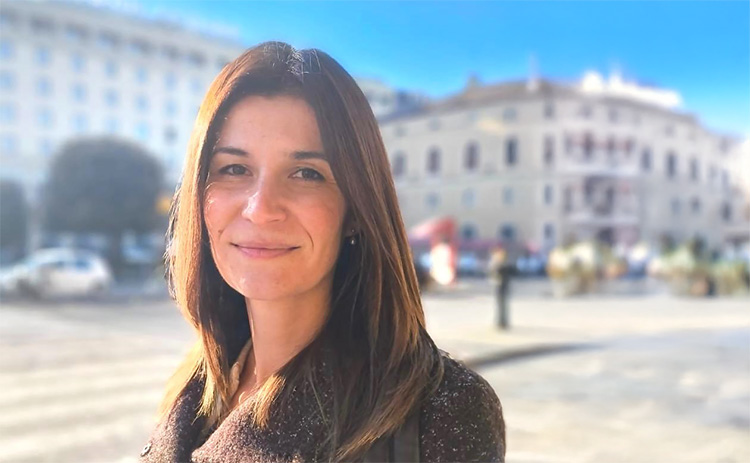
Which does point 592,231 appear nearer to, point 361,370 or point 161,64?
point 161,64

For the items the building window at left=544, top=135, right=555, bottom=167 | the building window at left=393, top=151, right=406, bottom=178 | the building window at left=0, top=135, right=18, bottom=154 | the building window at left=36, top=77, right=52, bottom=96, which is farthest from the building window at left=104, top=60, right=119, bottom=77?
the building window at left=0, top=135, right=18, bottom=154

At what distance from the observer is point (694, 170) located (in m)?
3.06

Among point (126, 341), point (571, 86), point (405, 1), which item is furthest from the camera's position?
point (126, 341)

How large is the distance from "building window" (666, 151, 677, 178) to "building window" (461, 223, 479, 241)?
3.45 feet

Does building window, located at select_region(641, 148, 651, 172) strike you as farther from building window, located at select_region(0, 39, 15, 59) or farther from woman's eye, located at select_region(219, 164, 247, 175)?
building window, located at select_region(0, 39, 15, 59)

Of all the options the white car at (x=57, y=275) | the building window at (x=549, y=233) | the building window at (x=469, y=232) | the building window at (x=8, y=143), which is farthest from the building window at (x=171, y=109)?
the white car at (x=57, y=275)

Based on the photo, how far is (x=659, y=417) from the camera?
4.48 m

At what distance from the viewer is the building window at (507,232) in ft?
10.1

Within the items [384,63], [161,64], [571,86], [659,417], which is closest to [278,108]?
[384,63]

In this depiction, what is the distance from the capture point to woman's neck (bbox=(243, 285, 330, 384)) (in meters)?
0.89

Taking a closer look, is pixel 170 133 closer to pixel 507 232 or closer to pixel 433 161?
pixel 433 161

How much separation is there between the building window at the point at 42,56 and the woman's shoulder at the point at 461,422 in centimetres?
539

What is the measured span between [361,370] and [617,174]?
8.98 ft

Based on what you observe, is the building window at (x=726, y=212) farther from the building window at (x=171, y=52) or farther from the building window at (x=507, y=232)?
the building window at (x=171, y=52)
